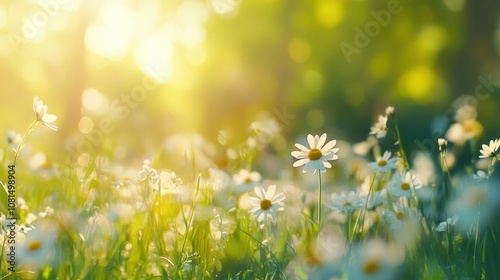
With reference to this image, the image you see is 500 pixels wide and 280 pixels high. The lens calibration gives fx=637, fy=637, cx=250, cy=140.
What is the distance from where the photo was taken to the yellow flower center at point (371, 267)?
3.90ft

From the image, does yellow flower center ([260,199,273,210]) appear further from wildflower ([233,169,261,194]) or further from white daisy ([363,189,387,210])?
wildflower ([233,169,261,194])

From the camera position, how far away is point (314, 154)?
2084mm

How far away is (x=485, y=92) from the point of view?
12055 mm

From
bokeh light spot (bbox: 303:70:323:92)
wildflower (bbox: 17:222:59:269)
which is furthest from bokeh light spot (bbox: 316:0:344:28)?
wildflower (bbox: 17:222:59:269)

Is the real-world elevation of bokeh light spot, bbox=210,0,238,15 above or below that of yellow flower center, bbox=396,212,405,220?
above

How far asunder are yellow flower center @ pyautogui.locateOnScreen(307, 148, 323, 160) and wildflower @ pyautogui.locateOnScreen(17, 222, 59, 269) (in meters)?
0.89

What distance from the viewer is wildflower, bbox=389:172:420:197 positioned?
233cm

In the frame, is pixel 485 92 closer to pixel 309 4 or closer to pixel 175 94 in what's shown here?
pixel 309 4

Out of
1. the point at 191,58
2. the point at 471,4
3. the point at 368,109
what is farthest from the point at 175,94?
the point at 471,4

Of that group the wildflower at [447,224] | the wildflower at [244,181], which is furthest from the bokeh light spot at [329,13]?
the wildflower at [447,224]

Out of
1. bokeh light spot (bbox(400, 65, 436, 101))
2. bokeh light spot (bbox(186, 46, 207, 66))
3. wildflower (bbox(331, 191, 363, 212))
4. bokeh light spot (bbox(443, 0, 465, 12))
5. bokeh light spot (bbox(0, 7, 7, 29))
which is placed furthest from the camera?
bokeh light spot (bbox(0, 7, 7, 29))

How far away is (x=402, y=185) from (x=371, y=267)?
129 centimetres

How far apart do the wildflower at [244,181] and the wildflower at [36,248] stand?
0.91 metres

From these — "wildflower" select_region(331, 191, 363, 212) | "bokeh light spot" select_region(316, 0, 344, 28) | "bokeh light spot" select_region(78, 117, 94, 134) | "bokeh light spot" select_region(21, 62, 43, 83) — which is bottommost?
"wildflower" select_region(331, 191, 363, 212)
